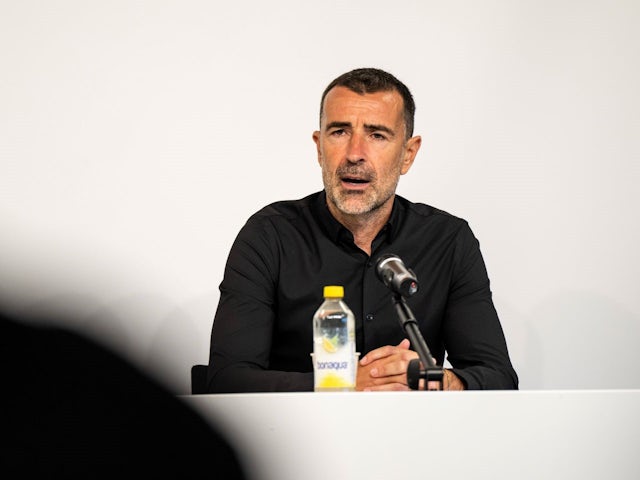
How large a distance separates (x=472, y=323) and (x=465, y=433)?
1.33m

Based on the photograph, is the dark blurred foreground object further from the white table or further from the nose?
the nose

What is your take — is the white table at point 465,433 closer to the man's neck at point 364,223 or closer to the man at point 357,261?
the man at point 357,261

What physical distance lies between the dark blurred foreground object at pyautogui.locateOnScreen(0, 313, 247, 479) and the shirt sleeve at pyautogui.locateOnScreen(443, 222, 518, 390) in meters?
1.80

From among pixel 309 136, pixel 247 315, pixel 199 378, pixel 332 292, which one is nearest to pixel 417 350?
pixel 332 292

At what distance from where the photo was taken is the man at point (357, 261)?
7.09 ft

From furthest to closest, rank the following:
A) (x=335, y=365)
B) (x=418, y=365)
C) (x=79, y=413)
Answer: (x=335, y=365) → (x=418, y=365) → (x=79, y=413)

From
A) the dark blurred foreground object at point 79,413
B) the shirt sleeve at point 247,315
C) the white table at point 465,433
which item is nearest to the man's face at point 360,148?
the shirt sleeve at point 247,315

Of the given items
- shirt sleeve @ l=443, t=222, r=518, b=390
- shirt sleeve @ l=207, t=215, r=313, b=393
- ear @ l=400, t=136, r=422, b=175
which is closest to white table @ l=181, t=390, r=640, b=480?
shirt sleeve @ l=207, t=215, r=313, b=393

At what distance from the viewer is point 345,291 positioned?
88.4 inches

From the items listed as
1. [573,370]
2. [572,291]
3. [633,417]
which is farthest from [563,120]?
[633,417]

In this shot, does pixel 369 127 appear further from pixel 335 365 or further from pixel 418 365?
pixel 418 365

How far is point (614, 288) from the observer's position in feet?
10.2

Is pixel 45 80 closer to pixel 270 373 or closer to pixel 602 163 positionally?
pixel 270 373

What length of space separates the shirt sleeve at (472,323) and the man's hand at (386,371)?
31 cm
